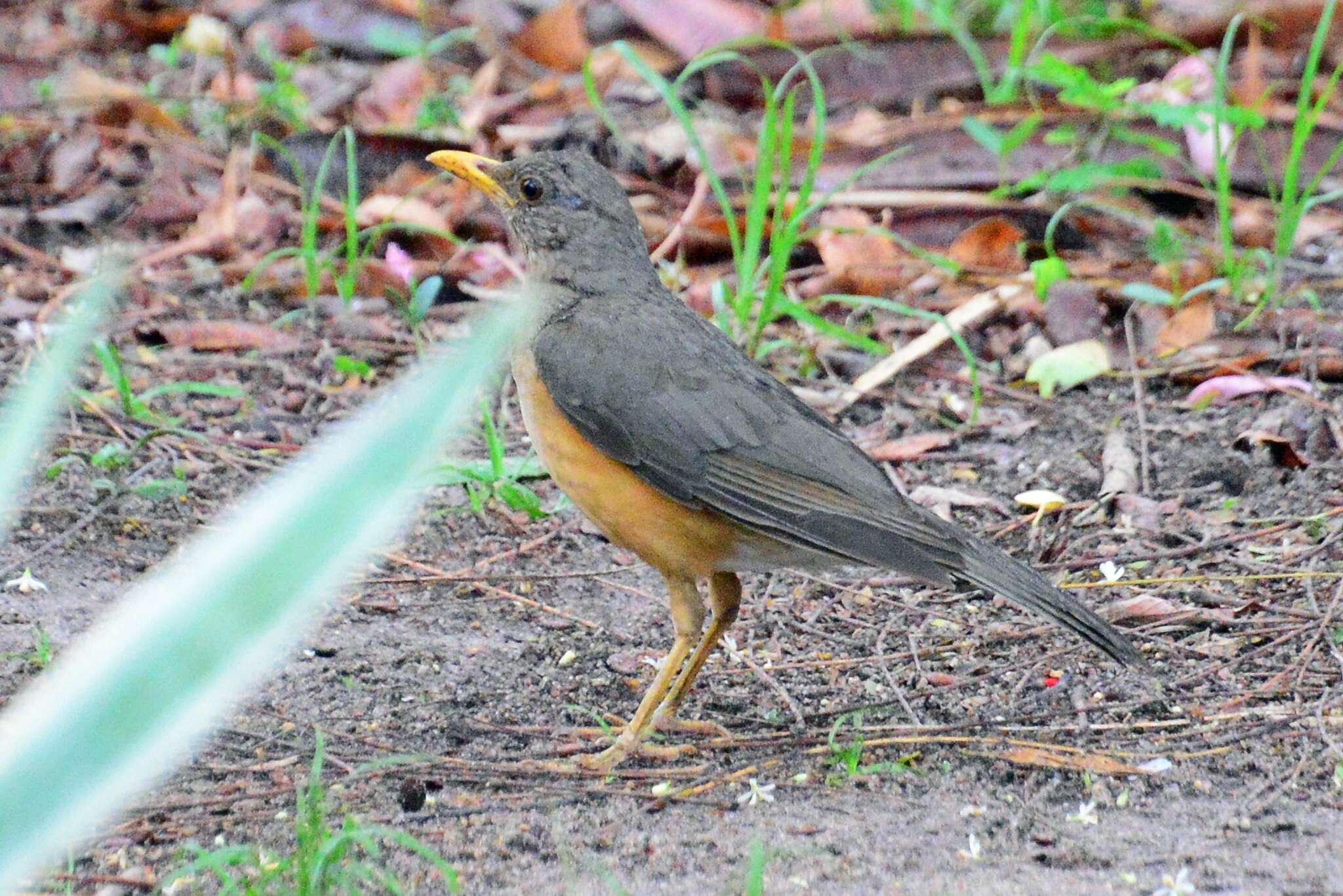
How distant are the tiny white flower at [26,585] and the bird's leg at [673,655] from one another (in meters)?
1.74

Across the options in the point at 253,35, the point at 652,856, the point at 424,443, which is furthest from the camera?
the point at 253,35

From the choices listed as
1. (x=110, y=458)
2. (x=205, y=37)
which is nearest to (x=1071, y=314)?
(x=110, y=458)

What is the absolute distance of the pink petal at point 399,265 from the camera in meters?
6.67

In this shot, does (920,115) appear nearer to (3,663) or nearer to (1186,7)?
(1186,7)

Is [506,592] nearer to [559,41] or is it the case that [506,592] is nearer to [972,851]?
[972,851]

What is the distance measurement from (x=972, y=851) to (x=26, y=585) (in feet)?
9.16

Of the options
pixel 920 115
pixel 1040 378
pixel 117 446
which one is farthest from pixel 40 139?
Answer: pixel 1040 378

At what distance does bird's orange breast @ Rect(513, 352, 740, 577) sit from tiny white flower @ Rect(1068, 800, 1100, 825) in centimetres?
115

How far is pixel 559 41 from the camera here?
8.94 metres

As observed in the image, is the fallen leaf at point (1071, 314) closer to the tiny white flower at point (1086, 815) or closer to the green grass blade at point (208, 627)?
the tiny white flower at point (1086, 815)

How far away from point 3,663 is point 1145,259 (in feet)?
16.4

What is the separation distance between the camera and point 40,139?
8.04 m

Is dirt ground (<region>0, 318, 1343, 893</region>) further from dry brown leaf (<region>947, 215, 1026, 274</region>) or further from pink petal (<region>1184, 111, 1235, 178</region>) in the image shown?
pink petal (<region>1184, 111, 1235, 178</region>)

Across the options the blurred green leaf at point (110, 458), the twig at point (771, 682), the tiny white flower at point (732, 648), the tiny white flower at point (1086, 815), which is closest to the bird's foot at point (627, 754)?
the twig at point (771, 682)
